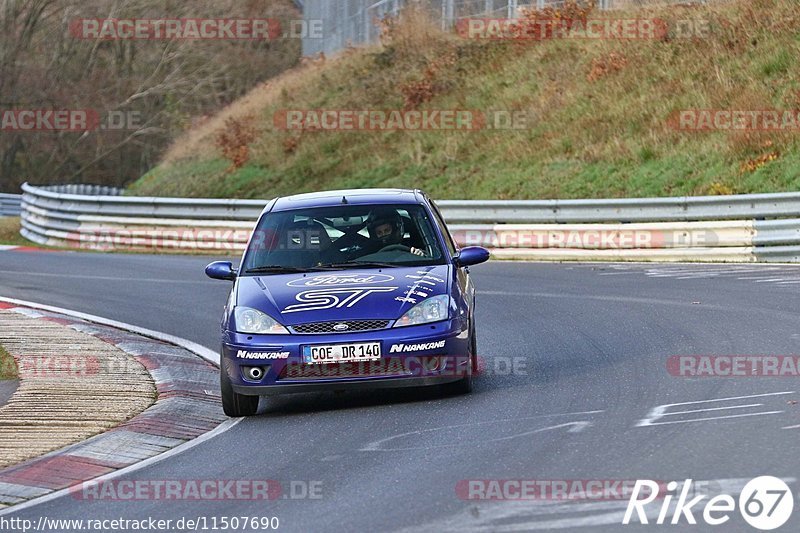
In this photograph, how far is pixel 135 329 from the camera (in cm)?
1495

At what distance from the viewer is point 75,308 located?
17000 mm

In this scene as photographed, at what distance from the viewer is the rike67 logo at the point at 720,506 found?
6058 mm

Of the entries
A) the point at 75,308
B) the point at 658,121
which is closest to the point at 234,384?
the point at 75,308

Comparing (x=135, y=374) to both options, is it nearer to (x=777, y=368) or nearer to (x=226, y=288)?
(x=777, y=368)

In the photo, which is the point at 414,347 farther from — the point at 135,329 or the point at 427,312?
the point at 135,329

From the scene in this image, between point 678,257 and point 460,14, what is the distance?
17.9 metres

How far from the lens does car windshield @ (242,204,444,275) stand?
421 inches

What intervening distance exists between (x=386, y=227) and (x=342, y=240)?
383 mm

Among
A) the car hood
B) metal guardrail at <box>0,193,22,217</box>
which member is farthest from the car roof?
metal guardrail at <box>0,193,22,217</box>

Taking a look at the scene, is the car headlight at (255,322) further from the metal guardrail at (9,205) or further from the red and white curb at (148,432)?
the metal guardrail at (9,205)

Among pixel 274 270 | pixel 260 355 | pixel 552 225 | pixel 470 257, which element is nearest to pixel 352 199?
pixel 274 270

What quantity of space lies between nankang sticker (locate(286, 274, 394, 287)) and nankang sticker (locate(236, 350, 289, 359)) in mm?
717

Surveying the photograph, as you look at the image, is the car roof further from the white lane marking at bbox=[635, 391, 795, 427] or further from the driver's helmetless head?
the white lane marking at bbox=[635, 391, 795, 427]

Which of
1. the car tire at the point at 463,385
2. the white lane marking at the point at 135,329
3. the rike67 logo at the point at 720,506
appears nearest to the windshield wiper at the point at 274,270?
the car tire at the point at 463,385
